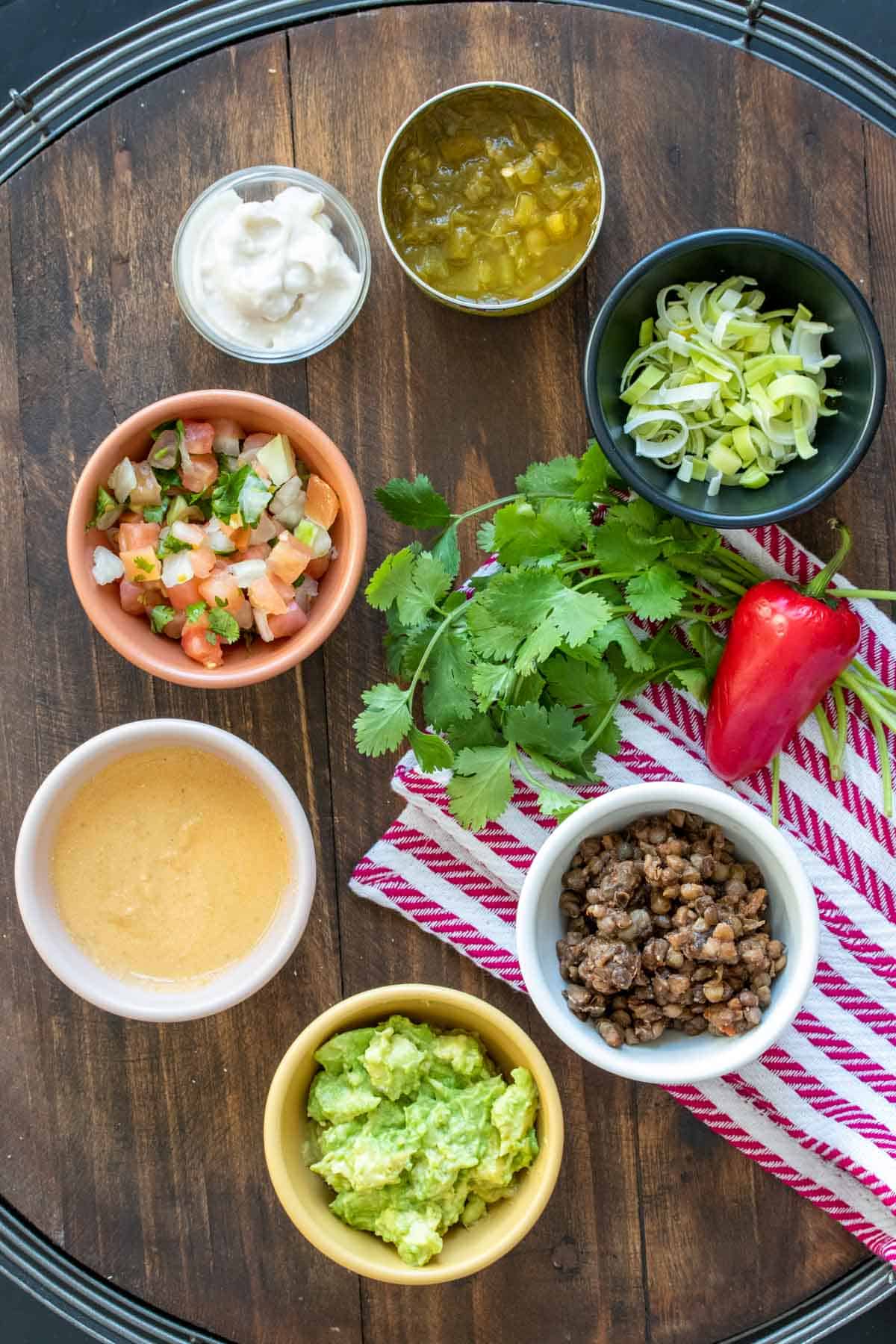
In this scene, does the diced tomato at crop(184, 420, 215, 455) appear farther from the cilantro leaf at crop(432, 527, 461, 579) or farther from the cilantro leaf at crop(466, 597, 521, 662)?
the cilantro leaf at crop(466, 597, 521, 662)

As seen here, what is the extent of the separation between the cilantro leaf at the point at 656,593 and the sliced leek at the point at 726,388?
0.51 feet

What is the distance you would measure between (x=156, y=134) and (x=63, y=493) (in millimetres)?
A: 622

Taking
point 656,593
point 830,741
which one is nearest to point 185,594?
point 656,593

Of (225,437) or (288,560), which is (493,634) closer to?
(288,560)

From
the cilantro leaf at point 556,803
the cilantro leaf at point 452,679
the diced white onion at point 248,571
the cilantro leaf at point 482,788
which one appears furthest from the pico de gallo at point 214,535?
the cilantro leaf at point 556,803

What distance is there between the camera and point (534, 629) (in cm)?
197

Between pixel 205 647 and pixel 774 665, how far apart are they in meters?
0.88

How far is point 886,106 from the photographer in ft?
7.40

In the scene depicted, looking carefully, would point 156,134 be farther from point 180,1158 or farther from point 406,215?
point 180,1158

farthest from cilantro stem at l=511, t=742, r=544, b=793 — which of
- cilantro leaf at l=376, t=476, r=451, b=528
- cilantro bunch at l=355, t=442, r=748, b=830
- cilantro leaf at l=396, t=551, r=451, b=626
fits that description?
cilantro leaf at l=376, t=476, r=451, b=528

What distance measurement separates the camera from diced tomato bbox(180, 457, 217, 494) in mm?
2090

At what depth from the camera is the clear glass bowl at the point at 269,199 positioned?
2.13 m

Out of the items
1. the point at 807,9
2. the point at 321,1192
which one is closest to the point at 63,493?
the point at 321,1192

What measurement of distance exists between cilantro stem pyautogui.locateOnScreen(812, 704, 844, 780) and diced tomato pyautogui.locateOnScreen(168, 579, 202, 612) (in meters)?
1.02
